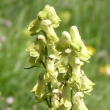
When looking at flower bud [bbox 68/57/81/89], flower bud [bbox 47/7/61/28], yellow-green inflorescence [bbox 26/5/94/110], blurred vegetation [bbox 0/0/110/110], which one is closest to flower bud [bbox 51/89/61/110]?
yellow-green inflorescence [bbox 26/5/94/110]

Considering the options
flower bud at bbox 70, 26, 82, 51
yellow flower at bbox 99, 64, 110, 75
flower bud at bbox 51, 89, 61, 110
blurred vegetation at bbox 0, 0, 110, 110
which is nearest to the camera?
→ flower bud at bbox 70, 26, 82, 51

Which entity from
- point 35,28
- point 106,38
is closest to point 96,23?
point 106,38

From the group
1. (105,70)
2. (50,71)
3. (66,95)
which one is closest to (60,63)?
(50,71)

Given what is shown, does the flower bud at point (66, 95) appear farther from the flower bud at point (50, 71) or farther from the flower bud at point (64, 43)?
the flower bud at point (64, 43)

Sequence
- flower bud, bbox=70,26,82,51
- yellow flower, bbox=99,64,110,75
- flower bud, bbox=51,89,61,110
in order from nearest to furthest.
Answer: flower bud, bbox=70,26,82,51, flower bud, bbox=51,89,61,110, yellow flower, bbox=99,64,110,75

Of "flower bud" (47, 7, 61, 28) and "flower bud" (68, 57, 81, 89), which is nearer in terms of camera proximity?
"flower bud" (68, 57, 81, 89)

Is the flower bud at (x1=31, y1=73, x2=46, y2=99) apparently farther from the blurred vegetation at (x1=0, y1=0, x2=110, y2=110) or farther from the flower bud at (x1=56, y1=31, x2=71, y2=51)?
the blurred vegetation at (x1=0, y1=0, x2=110, y2=110)

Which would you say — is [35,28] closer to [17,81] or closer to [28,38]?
[17,81]
